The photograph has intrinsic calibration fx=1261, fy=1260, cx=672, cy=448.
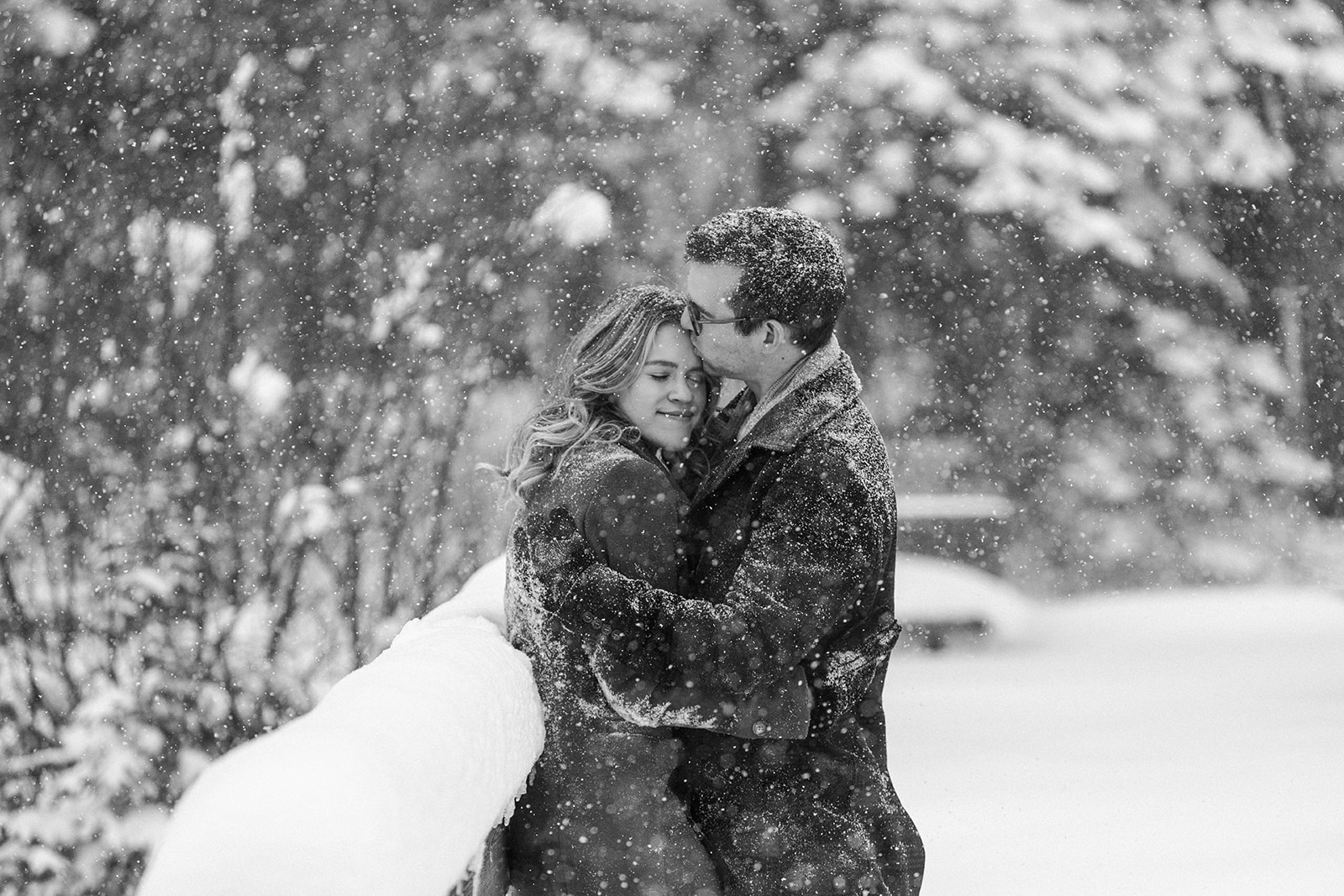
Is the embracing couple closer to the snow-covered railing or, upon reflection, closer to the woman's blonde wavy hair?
the woman's blonde wavy hair

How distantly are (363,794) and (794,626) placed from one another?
2.90ft

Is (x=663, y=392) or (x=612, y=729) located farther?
(x=663, y=392)

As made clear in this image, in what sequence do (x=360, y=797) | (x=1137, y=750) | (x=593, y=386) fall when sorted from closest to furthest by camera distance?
(x=360, y=797) < (x=593, y=386) < (x=1137, y=750)

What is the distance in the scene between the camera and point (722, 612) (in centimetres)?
185

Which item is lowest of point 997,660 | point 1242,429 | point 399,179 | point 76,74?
point 997,660

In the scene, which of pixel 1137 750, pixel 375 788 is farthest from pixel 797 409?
pixel 1137 750

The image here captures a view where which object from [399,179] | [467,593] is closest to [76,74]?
[399,179]

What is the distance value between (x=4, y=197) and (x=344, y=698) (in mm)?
5184

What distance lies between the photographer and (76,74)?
5805mm

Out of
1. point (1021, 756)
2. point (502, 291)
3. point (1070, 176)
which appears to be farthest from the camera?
point (1070, 176)

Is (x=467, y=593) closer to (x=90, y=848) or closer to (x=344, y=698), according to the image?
(x=344, y=698)

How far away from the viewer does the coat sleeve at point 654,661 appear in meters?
1.85

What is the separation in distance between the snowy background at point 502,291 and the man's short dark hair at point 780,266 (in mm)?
3474

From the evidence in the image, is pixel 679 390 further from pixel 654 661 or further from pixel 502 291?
pixel 502 291
